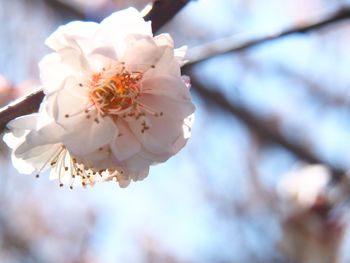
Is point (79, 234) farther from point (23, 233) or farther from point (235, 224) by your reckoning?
point (235, 224)

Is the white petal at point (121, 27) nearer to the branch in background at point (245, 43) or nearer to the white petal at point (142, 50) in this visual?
the white petal at point (142, 50)

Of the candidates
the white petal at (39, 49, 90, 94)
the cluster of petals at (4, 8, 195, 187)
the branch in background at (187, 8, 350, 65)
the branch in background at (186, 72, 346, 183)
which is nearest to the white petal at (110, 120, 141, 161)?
the cluster of petals at (4, 8, 195, 187)

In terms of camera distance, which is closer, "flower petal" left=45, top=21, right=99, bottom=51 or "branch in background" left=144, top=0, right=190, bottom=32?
"flower petal" left=45, top=21, right=99, bottom=51

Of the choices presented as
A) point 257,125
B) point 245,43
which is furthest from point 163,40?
point 257,125

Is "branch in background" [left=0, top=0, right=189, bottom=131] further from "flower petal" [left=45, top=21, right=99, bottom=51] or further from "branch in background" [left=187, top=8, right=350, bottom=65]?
"branch in background" [left=187, top=8, right=350, bottom=65]

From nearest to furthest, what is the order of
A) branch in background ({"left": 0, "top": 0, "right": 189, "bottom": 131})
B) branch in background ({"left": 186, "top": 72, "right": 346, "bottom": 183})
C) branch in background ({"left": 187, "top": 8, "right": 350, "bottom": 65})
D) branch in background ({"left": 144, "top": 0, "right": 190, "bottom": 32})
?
branch in background ({"left": 0, "top": 0, "right": 189, "bottom": 131})
branch in background ({"left": 144, "top": 0, "right": 190, "bottom": 32})
branch in background ({"left": 187, "top": 8, "right": 350, "bottom": 65})
branch in background ({"left": 186, "top": 72, "right": 346, "bottom": 183})

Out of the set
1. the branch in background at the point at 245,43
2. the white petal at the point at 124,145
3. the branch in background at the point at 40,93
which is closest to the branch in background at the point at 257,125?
the branch in background at the point at 245,43

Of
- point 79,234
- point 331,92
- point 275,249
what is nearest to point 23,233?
point 79,234
